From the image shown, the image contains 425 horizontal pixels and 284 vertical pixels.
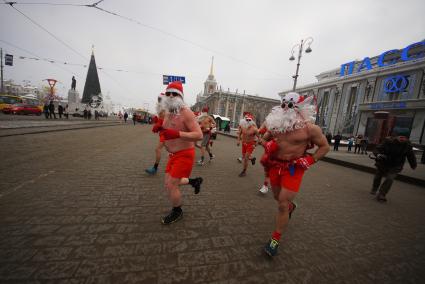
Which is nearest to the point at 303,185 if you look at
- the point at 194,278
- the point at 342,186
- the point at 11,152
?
the point at 342,186

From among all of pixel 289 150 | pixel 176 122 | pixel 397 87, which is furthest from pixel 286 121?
pixel 397 87

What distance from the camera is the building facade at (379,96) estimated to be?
24.3 metres

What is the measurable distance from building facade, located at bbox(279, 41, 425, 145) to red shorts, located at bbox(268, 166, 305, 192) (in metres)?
21.4

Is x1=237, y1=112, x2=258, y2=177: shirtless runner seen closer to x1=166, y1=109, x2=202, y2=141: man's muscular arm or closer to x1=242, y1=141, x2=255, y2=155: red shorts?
x1=242, y1=141, x2=255, y2=155: red shorts

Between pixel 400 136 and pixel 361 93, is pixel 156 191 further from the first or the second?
pixel 361 93

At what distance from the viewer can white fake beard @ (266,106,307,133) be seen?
2.48 meters

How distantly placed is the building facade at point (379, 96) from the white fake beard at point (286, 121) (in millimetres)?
21210

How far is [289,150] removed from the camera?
2502mm

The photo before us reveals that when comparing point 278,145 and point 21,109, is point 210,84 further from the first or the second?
point 278,145

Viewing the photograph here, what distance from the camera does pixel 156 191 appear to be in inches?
155

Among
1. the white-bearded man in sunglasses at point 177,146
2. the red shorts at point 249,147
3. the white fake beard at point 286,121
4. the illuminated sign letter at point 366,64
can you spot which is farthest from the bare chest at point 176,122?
the illuminated sign letter at point 366,64

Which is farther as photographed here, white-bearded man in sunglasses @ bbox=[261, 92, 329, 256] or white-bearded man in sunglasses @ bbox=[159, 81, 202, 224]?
white-bearded man in sunglasses @ bbox=[159, 81, 202, 224]

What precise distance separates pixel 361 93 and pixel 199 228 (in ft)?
145

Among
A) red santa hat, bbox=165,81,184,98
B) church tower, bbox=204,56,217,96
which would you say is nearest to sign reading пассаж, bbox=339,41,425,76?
red santa hat, bbox=165,81,184,98
